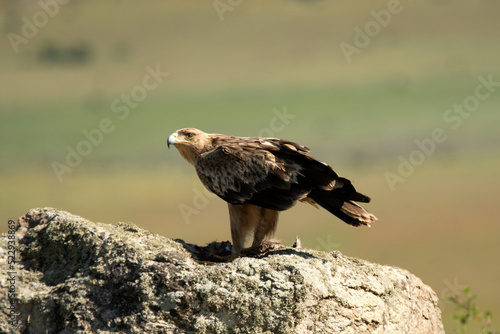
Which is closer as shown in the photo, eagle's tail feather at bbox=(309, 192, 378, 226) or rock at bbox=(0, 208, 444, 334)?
rock at bbox=(0, 208, 444, 334)

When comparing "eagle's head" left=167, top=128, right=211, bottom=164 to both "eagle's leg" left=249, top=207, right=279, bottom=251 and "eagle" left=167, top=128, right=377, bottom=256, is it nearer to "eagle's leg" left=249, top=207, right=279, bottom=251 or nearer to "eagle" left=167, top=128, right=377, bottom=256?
"eagle" left=167, top=128, right=377, bottom=256

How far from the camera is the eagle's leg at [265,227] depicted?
740 cm

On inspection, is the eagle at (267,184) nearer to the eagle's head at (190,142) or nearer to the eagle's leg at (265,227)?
the eagle's leg at (265,227)

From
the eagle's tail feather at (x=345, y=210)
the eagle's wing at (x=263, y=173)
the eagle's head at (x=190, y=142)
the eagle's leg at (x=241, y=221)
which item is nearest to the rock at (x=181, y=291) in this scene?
the eagle's tail feather at (x=345, y=210)

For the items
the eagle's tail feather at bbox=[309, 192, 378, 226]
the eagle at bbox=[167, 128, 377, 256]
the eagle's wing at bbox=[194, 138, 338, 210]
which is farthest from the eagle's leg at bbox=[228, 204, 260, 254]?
the eagle's tail feather at bbox=[309, 192, 378, 226]

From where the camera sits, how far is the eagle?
7004mm

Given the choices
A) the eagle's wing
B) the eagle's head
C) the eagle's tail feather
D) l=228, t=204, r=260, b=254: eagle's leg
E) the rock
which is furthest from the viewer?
the eagle's head

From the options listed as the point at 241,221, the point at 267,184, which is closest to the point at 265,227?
the point at 241,221

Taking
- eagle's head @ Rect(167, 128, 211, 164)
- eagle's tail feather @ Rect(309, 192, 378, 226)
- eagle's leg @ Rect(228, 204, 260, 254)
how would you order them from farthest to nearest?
eagle's head @ Rect(167, 128, 211, 164)
eagle's leg @ Rect(228, 204, 260, 254)
eagle's tail feather @ Rect(309, 192, 378, 226)

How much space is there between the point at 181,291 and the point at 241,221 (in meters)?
2.10

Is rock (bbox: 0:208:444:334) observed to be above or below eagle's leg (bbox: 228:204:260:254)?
below

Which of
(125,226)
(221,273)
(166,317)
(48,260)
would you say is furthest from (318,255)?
(48,260)

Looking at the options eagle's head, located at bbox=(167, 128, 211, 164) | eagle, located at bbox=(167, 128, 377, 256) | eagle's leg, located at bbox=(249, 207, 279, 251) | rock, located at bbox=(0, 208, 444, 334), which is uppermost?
eagle's head, located at bbox=(167, 128, 211, 164)

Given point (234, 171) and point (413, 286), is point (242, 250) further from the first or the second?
point (413, 286)
